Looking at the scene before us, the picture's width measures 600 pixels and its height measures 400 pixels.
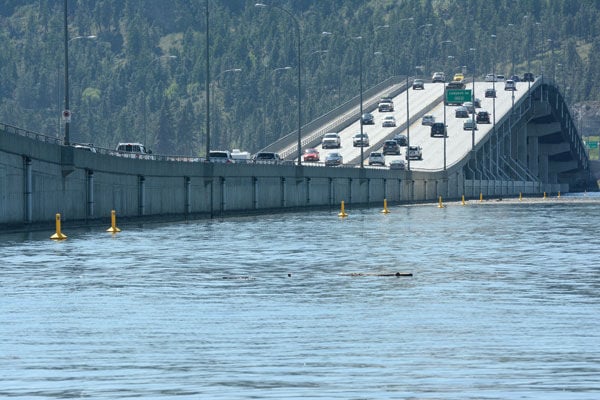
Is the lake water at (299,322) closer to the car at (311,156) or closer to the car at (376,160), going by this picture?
the car at (376,160)

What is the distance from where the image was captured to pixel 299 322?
19266 millimetres

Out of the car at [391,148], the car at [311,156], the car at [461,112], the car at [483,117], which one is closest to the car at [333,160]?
the car at [311,156]

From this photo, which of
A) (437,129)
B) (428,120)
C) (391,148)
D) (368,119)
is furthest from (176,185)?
(368,119)

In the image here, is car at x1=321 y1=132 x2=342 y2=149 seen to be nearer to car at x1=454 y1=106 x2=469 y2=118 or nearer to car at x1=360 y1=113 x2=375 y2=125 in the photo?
car at x1=360 y1=113 x2=375 y2=125

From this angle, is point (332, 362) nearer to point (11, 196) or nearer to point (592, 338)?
point (592, 338)

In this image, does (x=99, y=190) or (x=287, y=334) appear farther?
(x=99, y=190)

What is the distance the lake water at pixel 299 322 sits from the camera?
1337cm

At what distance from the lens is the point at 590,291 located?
24328 millimetres

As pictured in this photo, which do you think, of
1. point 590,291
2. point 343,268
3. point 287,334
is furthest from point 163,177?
point 287,334

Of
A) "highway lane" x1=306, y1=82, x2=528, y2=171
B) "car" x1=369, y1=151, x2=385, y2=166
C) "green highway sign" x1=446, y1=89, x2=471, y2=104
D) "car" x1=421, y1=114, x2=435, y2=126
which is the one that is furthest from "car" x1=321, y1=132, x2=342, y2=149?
"car" x1=369, y1=151, x2=385, y2=166

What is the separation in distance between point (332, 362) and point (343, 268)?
619 inches

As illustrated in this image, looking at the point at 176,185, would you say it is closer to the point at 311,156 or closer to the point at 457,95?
the point at 311,156

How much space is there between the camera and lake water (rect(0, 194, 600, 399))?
1337cm

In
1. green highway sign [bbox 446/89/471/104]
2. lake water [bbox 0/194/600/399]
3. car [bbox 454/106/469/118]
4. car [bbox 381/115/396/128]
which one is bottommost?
lake water [bbox 0/194/600/399]
